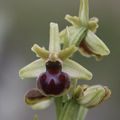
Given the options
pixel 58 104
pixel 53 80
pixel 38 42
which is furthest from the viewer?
pixel 38 42

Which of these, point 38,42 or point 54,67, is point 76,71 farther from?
point 38,42

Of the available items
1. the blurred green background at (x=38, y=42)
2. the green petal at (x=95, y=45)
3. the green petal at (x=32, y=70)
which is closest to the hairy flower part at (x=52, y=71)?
the green petal at (x=32, y=70)

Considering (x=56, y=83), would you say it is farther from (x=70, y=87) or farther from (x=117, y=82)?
(x=117, y=82)

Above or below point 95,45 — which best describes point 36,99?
below

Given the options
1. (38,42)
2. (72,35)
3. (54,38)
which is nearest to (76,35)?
(72,35)

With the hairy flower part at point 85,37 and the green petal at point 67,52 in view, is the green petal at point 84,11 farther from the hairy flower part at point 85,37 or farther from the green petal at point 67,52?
the green petal at point 67,52

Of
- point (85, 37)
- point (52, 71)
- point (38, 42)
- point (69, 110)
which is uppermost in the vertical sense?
point (38, 42)

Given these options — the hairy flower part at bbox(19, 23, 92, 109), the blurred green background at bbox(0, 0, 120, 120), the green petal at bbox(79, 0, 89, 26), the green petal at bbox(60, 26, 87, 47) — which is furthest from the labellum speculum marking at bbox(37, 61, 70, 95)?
the blurred green background at bbox(0, 0, 120, 120)

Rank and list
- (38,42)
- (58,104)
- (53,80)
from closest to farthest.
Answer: (53,80) → (58,104) → (38,42)
